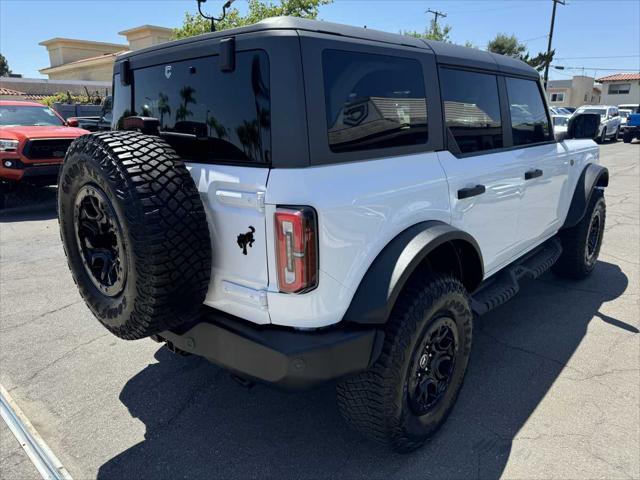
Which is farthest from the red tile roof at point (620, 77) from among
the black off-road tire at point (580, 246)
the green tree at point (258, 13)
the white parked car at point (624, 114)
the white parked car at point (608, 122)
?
the black off-road tire at point (580, 246)

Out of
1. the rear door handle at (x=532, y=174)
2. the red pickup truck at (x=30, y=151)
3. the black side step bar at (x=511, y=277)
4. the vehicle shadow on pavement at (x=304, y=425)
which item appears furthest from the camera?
the red pickup truck at (x=30, y=151)

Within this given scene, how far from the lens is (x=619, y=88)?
5178 centimetres

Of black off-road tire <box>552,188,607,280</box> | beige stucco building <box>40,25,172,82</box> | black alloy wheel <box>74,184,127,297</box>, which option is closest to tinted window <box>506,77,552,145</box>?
black off-road tire <box>552,188,607,280</box>

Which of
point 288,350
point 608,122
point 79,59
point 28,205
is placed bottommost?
point 288,350

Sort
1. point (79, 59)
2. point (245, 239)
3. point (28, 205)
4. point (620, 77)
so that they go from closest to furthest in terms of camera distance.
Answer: point (245, 239) → point (28, 205) → point (79, 59) → point (620, 77)

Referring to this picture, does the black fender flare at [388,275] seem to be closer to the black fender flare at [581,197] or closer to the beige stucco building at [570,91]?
the black fender flare at [581,197]

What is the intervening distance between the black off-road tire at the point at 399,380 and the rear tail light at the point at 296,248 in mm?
549

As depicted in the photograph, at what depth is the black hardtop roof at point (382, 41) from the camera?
196 cm

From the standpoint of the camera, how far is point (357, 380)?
219 centimetres

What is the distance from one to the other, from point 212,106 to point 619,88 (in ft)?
204

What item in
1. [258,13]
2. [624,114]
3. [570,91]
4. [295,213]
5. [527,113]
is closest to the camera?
[295,213]

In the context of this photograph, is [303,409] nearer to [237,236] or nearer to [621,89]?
[237,236]

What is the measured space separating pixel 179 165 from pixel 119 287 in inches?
24.2

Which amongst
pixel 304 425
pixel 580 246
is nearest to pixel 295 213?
pixel 304 425
